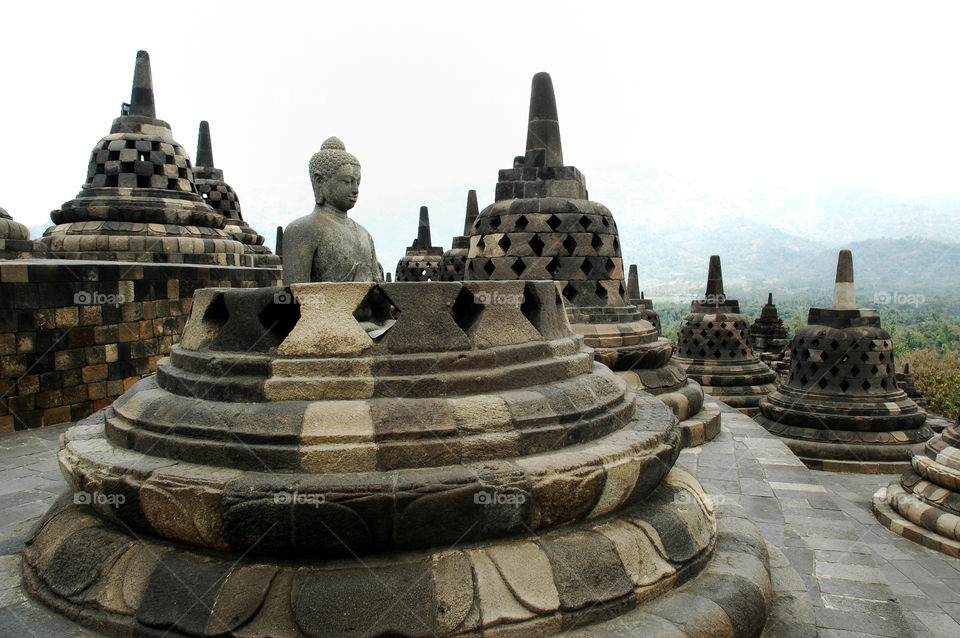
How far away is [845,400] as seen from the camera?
979cm

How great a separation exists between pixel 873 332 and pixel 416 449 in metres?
9.60

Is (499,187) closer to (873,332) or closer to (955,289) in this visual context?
(873,332)

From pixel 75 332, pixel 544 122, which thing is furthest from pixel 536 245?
pixel 75 332

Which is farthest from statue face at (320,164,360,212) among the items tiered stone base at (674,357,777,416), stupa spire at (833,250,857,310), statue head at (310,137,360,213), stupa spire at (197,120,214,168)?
stupa spire at (197,120,214,168)

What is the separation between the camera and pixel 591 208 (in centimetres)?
707

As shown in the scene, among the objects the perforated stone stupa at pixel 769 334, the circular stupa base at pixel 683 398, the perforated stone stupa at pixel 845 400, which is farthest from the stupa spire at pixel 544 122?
the perforated stone stupa at pixel 769 334

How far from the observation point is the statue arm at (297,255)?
320cm

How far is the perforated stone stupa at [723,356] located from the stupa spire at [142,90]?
9.73m

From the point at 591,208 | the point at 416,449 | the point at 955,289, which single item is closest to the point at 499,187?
the point at 591,208

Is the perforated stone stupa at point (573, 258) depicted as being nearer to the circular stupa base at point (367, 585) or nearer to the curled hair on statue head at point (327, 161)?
the curled hair on statue head at point (327, 161)

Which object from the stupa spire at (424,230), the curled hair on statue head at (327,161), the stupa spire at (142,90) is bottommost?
the curled hair on statue head at (327,161)

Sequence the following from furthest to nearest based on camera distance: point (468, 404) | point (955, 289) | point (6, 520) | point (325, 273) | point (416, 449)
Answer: point (955, 289), point (6, 520), point (325, 273), point (468, 404), point (416, 449)

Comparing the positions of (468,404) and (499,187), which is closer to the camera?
(468,404)

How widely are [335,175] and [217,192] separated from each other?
493 inches
